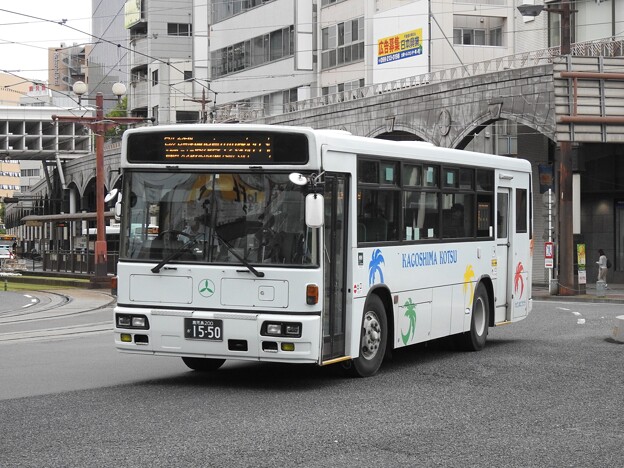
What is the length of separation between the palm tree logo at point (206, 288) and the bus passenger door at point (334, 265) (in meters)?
1.17

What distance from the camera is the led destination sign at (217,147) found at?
12.5 m

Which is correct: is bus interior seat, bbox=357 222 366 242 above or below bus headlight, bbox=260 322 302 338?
above

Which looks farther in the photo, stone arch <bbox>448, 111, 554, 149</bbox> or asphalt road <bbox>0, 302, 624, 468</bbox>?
stone arch <bbox>448, 111, 554, 149</bbox>

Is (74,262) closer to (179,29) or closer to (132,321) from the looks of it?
(132,321)

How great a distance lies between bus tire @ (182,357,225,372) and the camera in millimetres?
14328

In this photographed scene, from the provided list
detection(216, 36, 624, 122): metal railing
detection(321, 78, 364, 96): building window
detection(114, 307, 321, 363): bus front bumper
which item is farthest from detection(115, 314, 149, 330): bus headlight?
detection(321, 78, 364, 96): building window

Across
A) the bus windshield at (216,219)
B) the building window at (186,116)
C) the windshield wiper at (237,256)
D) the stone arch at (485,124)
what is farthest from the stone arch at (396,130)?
the building window at (186,116)

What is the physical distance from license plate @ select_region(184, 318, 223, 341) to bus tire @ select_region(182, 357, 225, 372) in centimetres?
174

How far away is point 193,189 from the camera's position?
1281 centimetres

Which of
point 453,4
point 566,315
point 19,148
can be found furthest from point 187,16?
point 566,315

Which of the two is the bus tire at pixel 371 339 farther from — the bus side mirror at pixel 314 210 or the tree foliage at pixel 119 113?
the tree foliage at pixel 119 113

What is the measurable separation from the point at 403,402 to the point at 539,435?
2.10 meters

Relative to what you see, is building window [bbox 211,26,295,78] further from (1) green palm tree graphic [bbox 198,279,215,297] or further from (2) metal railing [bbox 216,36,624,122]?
(1) green palm tree graphic [bbox 198,279,215,297]

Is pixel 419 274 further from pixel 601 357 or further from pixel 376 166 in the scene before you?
pixel 601 357
